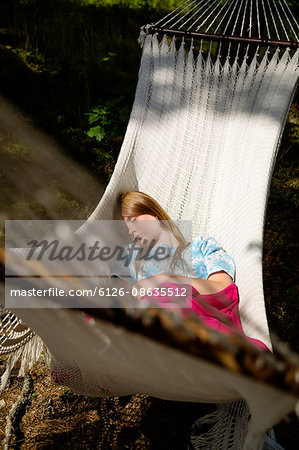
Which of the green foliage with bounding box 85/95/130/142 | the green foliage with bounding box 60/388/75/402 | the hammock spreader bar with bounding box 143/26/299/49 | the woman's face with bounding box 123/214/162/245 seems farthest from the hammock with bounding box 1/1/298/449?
the green foliage with bounding box 85/95/130/142

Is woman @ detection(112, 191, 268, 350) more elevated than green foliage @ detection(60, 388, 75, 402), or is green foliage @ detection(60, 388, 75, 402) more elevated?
woman @ detection(112, 191, 268, 350)

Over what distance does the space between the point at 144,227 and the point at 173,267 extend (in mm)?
220

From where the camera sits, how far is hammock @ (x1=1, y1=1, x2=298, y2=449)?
→ 0.52 metres

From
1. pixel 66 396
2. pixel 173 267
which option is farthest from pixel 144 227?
pixel 66 396

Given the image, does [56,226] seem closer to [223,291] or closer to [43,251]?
[43,251]

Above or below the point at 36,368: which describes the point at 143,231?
above

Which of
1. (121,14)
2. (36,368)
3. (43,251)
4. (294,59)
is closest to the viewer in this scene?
(43,251)

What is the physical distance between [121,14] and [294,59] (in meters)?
3.38

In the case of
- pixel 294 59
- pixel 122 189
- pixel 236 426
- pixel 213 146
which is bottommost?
pixel 236 426

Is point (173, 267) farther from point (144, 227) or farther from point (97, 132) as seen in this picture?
point (97, 132)

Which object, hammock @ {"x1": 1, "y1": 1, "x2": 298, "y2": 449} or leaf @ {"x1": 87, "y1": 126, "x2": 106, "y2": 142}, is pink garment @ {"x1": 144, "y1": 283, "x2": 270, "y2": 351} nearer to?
hammock @ {"x1": 1, "y1": 1, "x2": 298, "y2": 449}

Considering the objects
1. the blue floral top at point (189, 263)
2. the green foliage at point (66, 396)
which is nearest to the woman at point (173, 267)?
the blue floral top at point (189, 263)

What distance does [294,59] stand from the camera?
1.84m

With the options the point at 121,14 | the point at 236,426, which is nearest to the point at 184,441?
the point at 236,426
